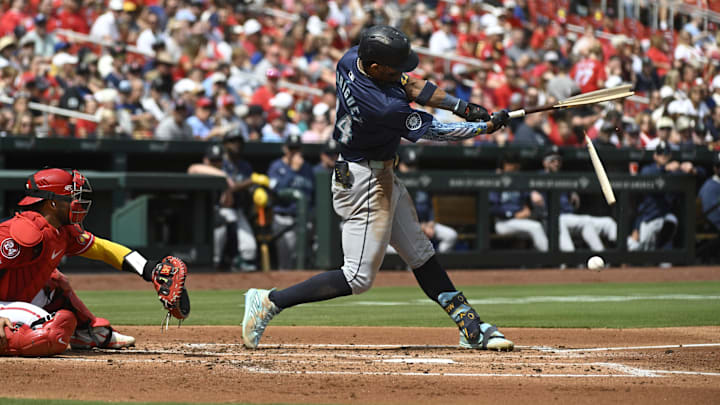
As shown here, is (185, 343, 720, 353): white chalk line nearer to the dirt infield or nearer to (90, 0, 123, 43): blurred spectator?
the dirt infield

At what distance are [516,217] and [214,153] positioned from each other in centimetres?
436

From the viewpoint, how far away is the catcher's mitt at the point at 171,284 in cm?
584

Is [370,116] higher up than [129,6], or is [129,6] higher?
[129,6]

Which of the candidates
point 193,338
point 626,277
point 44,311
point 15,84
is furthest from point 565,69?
point 44,311

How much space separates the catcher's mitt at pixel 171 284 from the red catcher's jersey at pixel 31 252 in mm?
492

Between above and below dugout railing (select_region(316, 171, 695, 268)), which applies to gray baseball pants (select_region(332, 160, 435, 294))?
above

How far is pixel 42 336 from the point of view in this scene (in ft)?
18.6

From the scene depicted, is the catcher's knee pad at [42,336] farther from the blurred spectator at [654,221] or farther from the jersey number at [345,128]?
the blurred spectator at [654,221]

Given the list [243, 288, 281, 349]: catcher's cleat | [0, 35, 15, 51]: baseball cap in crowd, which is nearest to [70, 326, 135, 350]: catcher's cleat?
[243, 288, 281, 349]: catcher's cleat

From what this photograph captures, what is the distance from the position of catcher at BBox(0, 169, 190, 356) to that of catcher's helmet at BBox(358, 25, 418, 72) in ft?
5.35

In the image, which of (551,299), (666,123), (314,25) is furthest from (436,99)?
(314,25)

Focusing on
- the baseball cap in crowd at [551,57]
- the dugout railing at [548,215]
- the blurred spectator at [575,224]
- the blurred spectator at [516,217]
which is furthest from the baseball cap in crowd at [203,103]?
the baseball cap in crowd at [551,57]

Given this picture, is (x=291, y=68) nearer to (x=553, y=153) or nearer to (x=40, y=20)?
(x=40, y=20)

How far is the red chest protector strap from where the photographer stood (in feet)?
18.2
